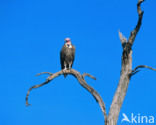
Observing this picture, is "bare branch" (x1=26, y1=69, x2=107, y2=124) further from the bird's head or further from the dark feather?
the bird's head

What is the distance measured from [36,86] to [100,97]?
6.20ft

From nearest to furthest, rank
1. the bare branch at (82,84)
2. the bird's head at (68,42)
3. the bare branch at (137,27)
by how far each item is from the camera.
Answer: the bare branch at (137,27)
the bare branch at (82,84)
the bird's head at (68,42)

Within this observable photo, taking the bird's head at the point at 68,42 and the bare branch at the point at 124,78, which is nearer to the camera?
the bare branch at the point at 124,78

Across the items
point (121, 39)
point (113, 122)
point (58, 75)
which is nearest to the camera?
point (113, 122)

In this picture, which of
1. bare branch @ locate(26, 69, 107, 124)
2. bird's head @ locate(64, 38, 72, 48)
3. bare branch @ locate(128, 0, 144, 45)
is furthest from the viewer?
bird's head @ locate(64, 38, 72, 48)

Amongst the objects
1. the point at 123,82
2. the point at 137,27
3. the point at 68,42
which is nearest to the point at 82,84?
the point at 123,82

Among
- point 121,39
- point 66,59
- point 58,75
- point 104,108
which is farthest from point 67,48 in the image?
point 104,108

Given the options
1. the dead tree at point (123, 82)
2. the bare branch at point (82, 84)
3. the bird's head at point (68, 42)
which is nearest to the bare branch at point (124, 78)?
the dead tree at point (123, 82)

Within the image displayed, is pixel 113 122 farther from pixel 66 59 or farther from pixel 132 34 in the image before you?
pixel 66 59

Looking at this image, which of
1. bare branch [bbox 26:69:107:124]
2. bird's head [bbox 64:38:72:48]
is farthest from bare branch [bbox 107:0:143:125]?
bird's head [bbox 64:38:72:48]

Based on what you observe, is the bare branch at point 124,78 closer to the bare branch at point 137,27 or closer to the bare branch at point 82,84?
the bare branch at point 137,27

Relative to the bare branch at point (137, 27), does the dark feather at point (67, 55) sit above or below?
above

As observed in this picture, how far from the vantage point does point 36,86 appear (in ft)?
27.6

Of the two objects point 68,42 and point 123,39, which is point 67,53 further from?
point 123,39
